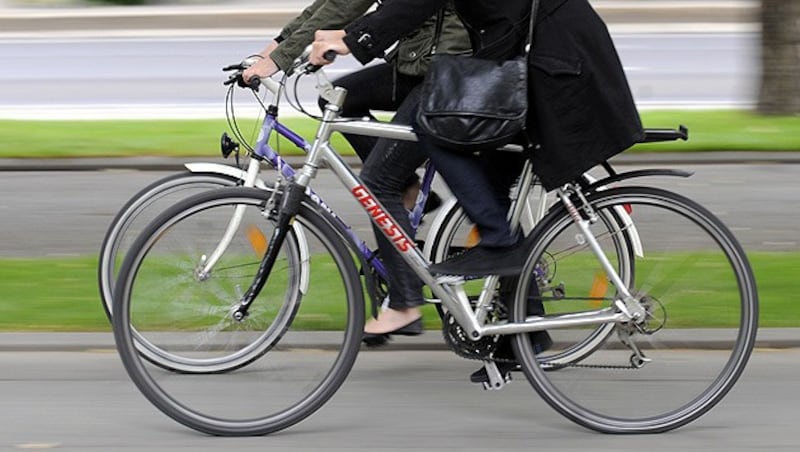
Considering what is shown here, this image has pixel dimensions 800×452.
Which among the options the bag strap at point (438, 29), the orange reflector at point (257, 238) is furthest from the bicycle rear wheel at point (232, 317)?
the bag strap at point (438, 29)

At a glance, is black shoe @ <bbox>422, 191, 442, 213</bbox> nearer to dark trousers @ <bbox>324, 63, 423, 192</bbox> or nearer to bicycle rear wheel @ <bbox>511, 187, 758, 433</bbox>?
dark trousers @ <bbox>324, 63, 423, 192</bbox>

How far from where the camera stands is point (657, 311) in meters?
4.91

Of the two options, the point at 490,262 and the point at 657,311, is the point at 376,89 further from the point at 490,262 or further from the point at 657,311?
the point at 657,311

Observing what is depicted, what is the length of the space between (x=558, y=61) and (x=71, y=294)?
3.14 meters

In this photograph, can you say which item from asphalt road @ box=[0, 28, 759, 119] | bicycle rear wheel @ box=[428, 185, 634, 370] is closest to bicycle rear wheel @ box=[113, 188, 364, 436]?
bicycle rear wheel @ box=[428, 185, 634, 370]

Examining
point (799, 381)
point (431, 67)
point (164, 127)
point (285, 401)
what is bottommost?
point (164, 127)

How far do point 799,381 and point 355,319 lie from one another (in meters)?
1.91

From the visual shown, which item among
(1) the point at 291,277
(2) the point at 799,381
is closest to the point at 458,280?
(1) the point at 291,277

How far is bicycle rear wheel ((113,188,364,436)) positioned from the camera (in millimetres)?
4695

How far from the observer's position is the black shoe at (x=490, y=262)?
479cm

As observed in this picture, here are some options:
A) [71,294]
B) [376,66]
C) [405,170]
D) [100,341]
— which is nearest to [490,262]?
[405,170]

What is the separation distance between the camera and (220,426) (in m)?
4.75

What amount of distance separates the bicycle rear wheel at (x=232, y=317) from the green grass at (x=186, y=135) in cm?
437

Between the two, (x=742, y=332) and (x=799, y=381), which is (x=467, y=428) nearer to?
(x=742, y=332)
